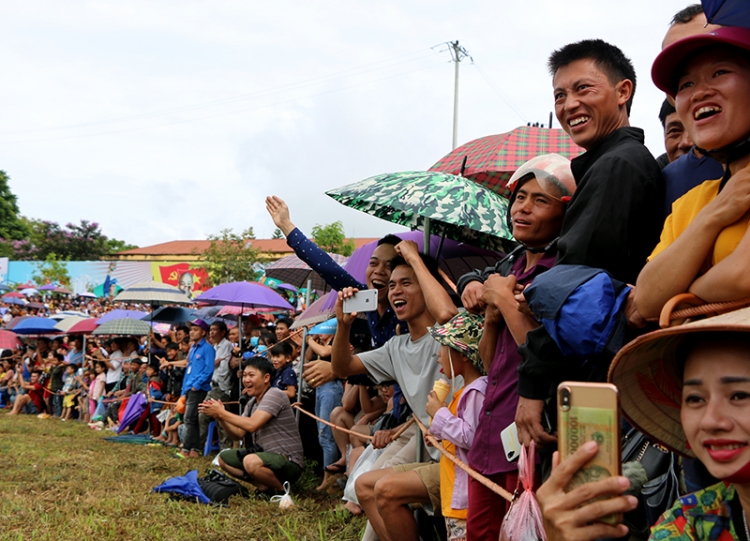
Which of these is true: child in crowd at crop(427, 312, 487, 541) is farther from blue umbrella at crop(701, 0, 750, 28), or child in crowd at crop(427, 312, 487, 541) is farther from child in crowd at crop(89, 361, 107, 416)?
child in crowd at crop(89, 361, 107, 416)

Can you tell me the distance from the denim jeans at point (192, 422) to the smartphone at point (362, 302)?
20.5 feet

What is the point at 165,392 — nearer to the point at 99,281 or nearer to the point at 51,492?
the point at 51,492

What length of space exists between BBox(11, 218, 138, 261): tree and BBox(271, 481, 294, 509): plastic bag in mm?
53049

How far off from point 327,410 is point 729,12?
6.29 m

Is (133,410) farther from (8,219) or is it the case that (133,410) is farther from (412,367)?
(8,219)

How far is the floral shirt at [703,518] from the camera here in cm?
150

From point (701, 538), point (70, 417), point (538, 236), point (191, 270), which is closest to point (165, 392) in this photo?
point (70, 417)

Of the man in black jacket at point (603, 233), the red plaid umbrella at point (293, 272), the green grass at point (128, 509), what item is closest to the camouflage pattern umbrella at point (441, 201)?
the man in black jacket at point (603, 233)

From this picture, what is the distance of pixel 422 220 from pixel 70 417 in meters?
13.7

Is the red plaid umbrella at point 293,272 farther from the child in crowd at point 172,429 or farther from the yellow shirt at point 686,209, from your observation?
the yellow shirt at point 686,209

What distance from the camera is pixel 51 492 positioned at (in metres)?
6.57

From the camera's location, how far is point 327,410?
746cm

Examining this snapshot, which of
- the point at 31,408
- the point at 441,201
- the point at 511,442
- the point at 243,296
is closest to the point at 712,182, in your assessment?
the point at 511,442

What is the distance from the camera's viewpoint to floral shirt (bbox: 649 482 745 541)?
4.91ft
